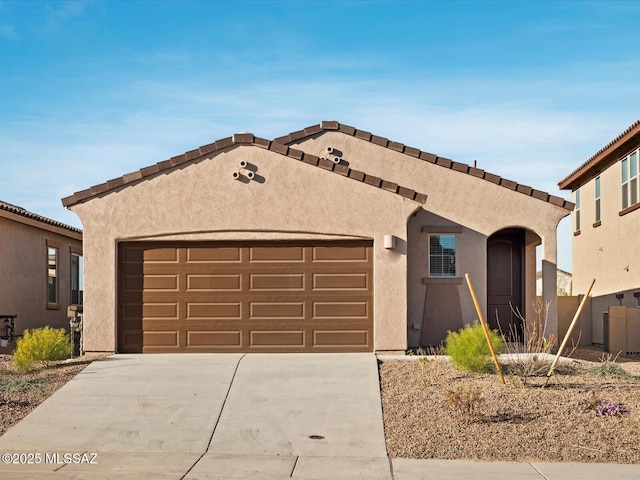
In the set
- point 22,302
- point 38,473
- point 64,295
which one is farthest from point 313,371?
point 64,295

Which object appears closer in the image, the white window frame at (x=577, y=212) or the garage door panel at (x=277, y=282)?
the garage door panel at (x=277, y=282)

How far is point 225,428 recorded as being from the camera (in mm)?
11516

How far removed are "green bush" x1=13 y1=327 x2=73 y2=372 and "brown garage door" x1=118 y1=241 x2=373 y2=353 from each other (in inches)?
54.4

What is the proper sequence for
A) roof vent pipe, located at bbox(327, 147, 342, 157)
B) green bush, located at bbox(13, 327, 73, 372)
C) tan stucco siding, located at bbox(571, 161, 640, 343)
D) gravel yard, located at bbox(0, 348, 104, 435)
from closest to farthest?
gravel yard, located at bbox(0, 348, 104, 435) < green bush, located at bbox(13, 327, 73, 372) < roof vent pipe, located at bbox(327, 147, 342, 157) < tan stucco siding, located at bbox(571, 161, 640, 343)

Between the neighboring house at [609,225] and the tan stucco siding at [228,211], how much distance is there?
8409mm

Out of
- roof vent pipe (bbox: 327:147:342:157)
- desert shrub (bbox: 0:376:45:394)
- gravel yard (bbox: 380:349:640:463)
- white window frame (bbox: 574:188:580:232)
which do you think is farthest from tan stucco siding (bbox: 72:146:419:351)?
white window frame (bbox: 574:188:580:232)

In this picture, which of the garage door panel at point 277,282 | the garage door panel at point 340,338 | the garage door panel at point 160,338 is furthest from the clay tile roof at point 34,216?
the garage door panel at point 340,338

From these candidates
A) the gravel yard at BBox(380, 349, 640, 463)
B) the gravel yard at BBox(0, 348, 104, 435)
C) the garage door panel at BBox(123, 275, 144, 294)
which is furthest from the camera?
the garage door panel at BBox(123, 275, 144, 294)

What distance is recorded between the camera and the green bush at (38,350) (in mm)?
14820

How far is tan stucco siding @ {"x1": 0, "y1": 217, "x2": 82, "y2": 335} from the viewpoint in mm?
20141

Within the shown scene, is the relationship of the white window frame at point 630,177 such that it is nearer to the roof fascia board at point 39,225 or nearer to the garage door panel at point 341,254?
the garage door panel at point 341,254

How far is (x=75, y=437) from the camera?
11.1 m

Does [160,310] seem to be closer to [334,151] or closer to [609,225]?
[334,151]

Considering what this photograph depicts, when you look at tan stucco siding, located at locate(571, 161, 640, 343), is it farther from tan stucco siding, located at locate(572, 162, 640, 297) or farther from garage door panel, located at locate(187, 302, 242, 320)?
garage door panel, located at locate(187, 302, 242, 320)
